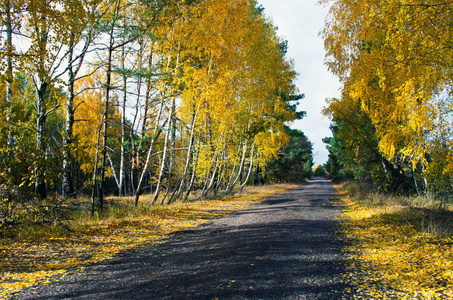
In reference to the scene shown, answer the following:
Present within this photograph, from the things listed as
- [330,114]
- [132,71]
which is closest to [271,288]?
[132,71]

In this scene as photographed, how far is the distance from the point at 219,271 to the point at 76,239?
376 centimetres

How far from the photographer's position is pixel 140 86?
1259 centimetres

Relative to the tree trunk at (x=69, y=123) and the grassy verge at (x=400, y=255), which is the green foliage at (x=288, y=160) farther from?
the grassy verge at (x=400, y=255)

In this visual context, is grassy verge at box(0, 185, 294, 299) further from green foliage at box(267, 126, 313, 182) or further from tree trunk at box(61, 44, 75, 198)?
green foliage at box(267, 126, 313, 182)

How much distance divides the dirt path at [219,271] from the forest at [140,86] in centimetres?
319

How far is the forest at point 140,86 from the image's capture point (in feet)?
19.5

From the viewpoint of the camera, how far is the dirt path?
332 cm

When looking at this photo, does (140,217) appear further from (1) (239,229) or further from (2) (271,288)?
(2) (271,288)

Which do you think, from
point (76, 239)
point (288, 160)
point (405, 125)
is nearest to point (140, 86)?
point (76, 239)

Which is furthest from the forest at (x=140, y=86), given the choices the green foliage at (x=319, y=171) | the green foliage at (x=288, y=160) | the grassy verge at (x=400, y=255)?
the green foliage at (x=319, y=171)

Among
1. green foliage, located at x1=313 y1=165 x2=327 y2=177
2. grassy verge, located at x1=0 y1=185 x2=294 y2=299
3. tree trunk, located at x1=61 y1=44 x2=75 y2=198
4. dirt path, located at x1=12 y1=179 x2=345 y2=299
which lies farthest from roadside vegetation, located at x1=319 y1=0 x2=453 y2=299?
green foliage, located at x1=313 y1=165 x2=327 y2=177

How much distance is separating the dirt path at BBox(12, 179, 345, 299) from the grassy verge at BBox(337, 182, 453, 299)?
0.31 metres

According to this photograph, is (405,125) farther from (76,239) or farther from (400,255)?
(76,239)

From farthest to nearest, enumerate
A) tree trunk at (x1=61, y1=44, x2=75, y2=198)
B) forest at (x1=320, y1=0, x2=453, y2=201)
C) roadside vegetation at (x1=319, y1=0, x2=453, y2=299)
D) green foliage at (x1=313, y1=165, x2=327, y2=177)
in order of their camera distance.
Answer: green foliage at (x1=313, y1=165, x2=327, y2=177) < tree trunk at (x1=61, y1=44, x2=75, y2=198) < forest at (x1=320, y1=0, x2=453, y2=201) < roadside vegetation at (x1=319, y1=0, x2=453, y2=299)
